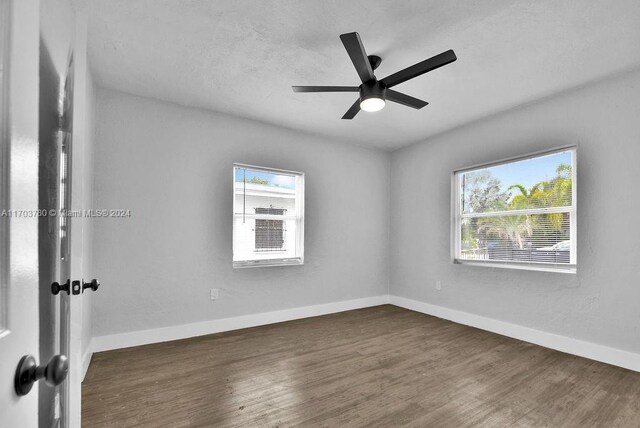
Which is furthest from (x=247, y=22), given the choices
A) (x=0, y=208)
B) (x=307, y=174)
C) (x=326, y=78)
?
(x=307, y=174)

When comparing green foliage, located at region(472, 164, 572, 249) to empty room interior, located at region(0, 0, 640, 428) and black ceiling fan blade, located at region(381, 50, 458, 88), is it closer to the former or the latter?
empty room interior, located at region(0, 0, 640, 428)

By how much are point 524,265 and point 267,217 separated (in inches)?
120

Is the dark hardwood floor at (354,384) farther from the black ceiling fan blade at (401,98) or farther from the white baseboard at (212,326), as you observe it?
the black ceiling fan blade at (401,98)

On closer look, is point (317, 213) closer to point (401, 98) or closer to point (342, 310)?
point (342, 310)

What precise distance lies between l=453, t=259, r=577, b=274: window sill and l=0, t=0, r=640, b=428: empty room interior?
0.09ft

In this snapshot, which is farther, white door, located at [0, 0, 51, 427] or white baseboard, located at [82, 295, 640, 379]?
white baseboard, located at [82, 295, 640, 379]

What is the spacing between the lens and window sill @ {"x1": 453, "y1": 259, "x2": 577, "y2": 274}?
3.09 meters

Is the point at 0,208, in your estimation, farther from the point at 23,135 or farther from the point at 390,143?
the point at 390,143

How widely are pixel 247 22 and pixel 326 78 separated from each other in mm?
892

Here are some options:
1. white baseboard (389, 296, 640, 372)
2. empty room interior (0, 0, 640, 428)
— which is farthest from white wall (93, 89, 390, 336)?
white baseboard (389, 296, 640, 372)

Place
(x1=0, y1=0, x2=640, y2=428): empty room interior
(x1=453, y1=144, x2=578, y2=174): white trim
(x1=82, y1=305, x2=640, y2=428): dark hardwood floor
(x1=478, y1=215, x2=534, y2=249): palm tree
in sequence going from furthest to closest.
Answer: (x1=478, y1=215, x2=534, y2=249): palm tree → (x1=453, y1=144, x2=578, y2=174): white trim → (x1=82, y1=305, x2=640, y2=428): dark hardwood floor → (x1=0, y1=0, x2=640, y2=428): empty room interior

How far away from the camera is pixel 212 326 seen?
349 centimetres

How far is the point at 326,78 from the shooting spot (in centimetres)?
281

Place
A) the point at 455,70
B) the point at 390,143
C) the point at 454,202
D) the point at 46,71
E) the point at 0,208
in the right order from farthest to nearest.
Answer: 1. the point at 390,143
2. the point at 454,202
3. the point at 455,70
4. the point at 46,71
5. the point at 0,208
